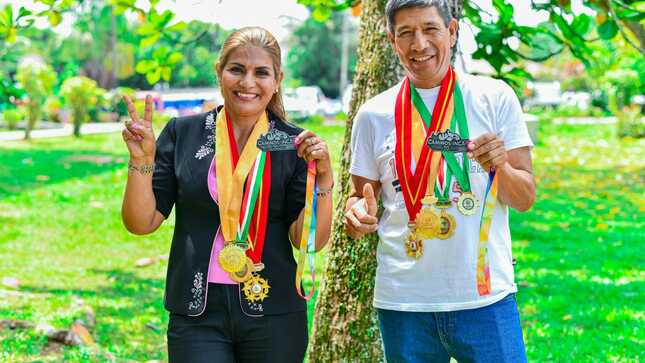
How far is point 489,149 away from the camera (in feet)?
8.25

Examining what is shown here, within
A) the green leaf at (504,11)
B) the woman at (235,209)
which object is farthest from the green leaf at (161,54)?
the woman at (235,209)

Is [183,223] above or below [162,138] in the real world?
below

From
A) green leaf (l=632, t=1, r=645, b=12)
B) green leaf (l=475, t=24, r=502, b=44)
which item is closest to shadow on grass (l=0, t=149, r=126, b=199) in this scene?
green leaf (l=475, t=24, r=502, b=44)

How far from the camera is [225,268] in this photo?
108 inches

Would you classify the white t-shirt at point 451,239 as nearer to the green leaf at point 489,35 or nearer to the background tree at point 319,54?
the green leaf at point 489,35

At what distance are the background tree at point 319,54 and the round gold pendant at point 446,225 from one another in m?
45.6

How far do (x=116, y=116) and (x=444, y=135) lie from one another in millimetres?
33972

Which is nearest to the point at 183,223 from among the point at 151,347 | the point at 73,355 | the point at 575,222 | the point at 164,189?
the point at 164,189

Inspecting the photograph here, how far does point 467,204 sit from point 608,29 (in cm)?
237

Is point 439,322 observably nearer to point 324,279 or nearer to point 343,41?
point 324,279

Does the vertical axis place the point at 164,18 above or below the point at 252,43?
above

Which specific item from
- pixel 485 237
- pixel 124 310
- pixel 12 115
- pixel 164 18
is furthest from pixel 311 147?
pixel 12 115

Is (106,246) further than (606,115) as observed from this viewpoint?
No

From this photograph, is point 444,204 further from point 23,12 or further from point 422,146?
point 23,12
